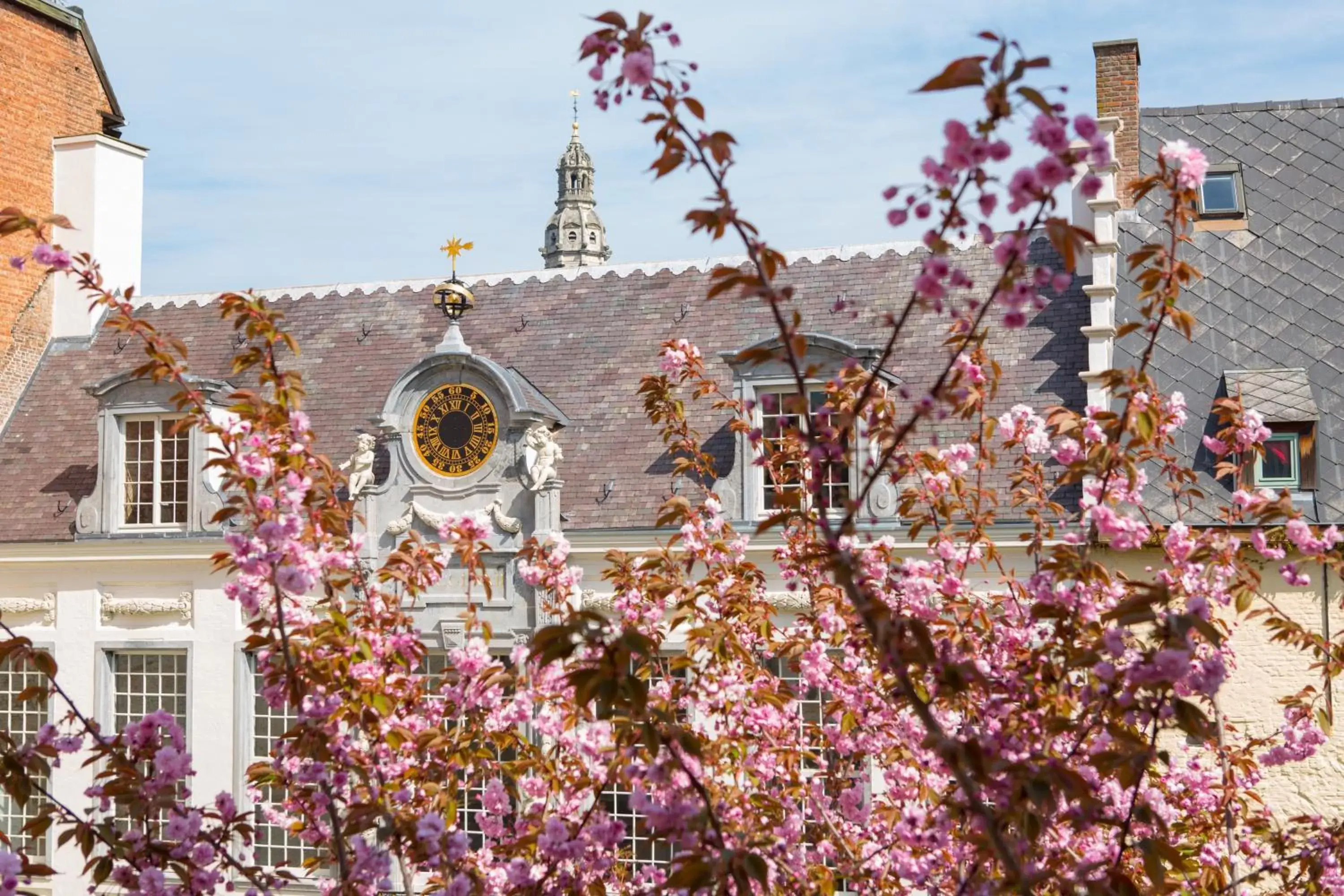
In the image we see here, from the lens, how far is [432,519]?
702 inches

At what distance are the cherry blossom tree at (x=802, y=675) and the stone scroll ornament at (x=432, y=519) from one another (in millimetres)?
6414

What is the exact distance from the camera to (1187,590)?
8.30 m

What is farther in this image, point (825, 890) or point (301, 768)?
point (825, 890)

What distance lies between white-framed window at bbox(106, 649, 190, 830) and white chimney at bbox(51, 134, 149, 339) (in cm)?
511

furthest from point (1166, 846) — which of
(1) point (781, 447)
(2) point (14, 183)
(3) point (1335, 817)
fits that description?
(2) point (14, 183)

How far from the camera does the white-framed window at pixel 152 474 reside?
1912 cm

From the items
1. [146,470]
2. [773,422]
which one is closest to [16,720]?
[146,470]

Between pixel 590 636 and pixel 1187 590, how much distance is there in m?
4.70

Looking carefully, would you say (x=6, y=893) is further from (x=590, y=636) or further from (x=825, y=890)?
(x=825, y=890)

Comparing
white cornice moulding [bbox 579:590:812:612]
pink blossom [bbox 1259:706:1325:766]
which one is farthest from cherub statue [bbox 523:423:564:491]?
pink blossom [bbox 1259:706:1325:766]

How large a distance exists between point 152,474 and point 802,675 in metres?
12.1

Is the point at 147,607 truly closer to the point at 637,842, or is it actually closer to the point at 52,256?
the point at 637,842

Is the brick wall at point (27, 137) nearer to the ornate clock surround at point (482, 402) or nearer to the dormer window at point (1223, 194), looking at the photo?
the ornate clock surround at point (482, 402)

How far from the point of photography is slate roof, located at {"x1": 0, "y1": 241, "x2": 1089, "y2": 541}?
57.7 ft
